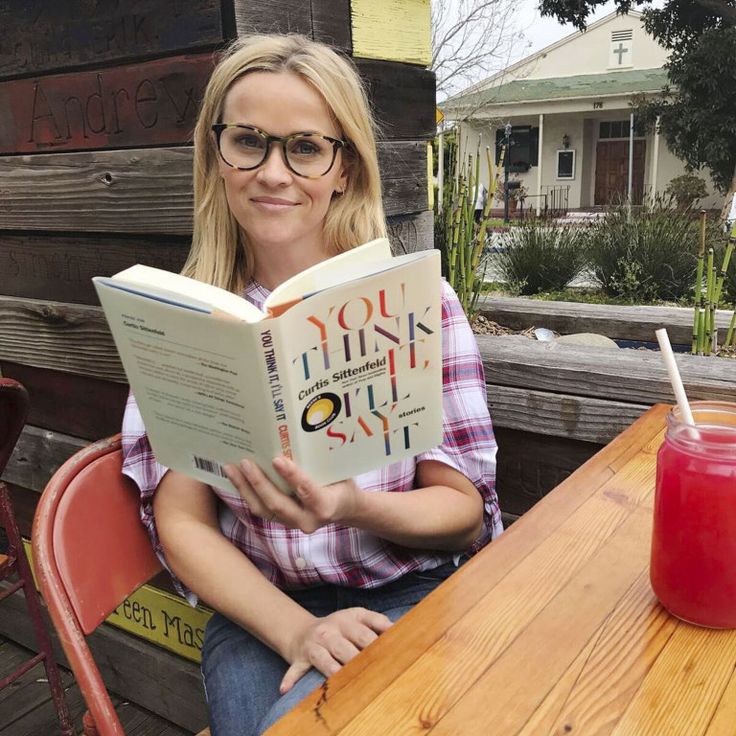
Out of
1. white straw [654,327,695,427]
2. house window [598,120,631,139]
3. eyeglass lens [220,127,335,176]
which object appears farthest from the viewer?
house window [598,120,631,139]

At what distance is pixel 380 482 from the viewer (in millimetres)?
1345

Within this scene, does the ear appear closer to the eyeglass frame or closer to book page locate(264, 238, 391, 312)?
the eyeglass frame

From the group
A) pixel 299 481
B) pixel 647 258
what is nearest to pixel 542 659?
pixel 299 481

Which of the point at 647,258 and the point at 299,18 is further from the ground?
the point at 299,18

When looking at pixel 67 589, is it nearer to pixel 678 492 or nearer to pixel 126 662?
pixel 678 492

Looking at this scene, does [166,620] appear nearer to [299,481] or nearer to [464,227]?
[299,481]

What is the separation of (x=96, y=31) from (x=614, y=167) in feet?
87.2

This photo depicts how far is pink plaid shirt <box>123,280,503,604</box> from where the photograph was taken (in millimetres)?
1339

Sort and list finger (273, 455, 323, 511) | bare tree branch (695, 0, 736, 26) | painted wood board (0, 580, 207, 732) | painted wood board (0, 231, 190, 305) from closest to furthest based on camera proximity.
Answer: finger (273, 455, 323, 511) < painted wood board (0, 231, 190, 305) < painted wood board (0, 580, 207, 732) < bare tree branch (695, 0, 736, 26)

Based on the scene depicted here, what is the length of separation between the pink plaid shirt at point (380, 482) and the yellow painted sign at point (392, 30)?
0.76 m

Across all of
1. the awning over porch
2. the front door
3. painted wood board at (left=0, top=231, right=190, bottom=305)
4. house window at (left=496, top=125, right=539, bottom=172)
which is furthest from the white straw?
house window at (left=496, top=125, right=539, bottom=172)

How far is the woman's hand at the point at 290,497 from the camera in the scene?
3.18ft

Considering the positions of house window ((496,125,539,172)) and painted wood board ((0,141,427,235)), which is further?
house window ((496,125,539,172))

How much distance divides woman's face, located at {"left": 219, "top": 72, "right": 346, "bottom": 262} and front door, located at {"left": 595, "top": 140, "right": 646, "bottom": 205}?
83.4 feet
